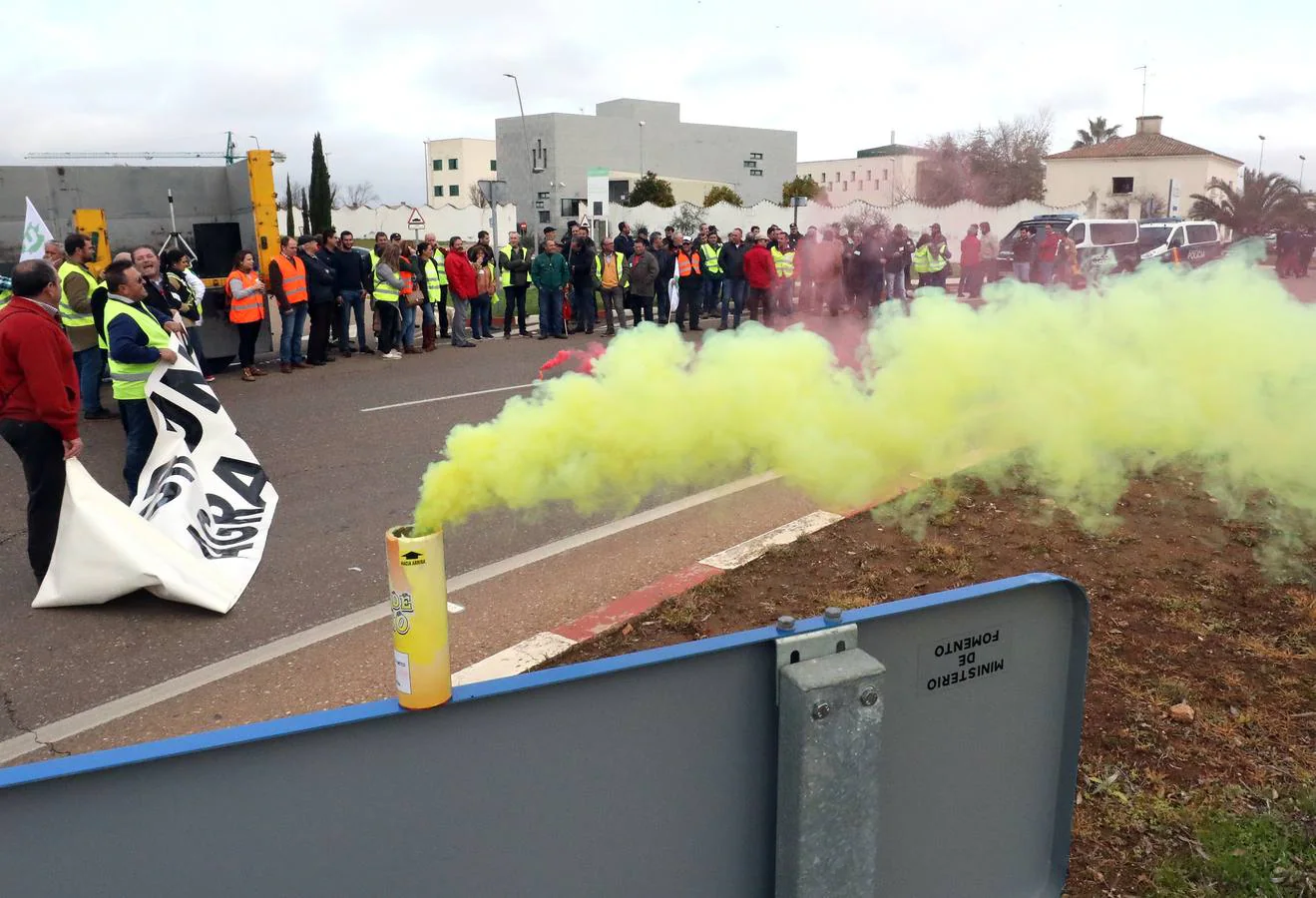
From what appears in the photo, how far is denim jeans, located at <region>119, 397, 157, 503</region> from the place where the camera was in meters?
6.93

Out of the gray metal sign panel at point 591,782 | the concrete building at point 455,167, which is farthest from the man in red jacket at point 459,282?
the concrete building at point 455,167

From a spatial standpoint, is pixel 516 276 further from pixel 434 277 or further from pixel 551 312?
pixel 434 277

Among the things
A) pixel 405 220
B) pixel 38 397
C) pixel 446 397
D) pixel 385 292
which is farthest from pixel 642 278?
pixel 405 220

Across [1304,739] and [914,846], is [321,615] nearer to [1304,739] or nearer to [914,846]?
[914,846]

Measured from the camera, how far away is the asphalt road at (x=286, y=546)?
4.64 meters

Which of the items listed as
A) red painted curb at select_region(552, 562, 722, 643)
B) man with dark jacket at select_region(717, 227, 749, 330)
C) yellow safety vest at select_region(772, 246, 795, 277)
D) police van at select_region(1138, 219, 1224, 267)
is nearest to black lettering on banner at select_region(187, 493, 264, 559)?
red painted curb at select_region(552, 562, 722, 643)

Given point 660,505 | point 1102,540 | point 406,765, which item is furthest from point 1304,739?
point 660,505

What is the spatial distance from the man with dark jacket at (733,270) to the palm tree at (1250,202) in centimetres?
2017

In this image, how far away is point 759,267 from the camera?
1550 cm

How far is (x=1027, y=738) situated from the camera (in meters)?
2.42

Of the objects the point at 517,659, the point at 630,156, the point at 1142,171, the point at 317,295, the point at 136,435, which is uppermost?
the point at 630,156

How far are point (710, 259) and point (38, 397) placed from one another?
1253 cm

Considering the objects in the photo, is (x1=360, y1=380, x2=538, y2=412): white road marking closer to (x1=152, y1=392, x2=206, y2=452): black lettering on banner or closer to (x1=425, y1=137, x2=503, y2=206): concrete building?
(x1=152, y1=392, x2=206, y2=452): black lettering on banner

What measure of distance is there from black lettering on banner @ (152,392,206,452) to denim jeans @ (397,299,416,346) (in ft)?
25.8
